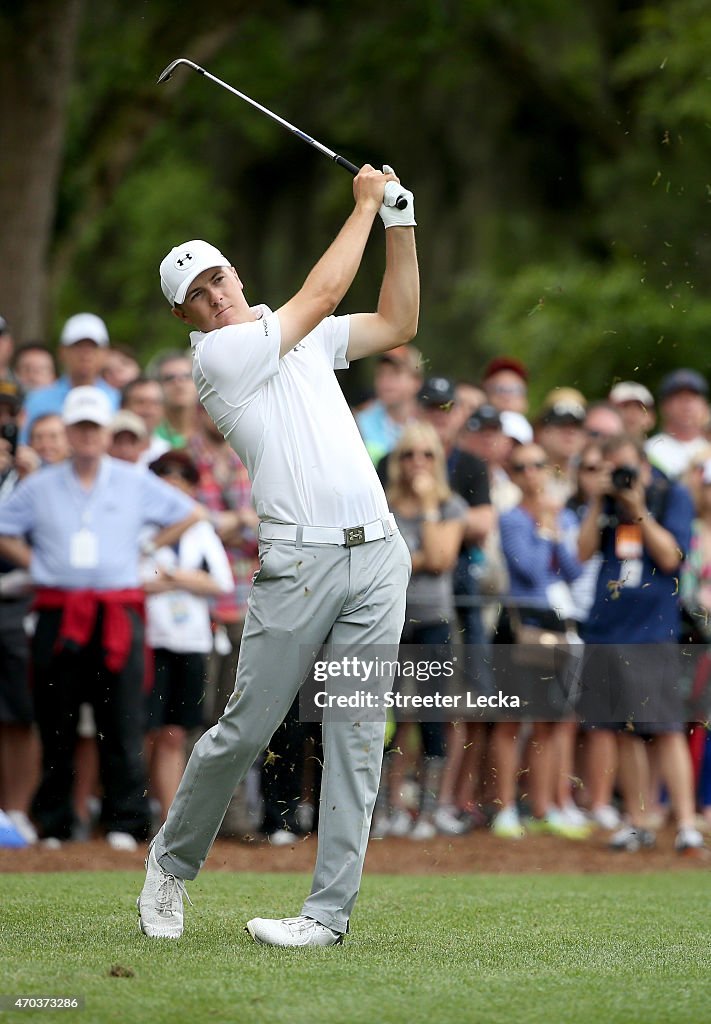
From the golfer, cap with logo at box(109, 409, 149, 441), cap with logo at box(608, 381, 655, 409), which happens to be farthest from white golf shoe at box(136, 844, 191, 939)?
cap with logo at box(608, 381, 655, 409)

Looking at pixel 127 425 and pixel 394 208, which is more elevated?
pixel 394 208

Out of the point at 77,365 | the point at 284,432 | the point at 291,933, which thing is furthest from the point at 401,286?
the point at 77,365

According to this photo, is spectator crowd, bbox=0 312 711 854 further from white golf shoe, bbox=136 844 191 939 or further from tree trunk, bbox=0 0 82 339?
tree trunk, bbox=0 0 82 339

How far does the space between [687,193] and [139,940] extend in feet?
47.3

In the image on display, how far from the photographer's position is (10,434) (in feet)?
31.5

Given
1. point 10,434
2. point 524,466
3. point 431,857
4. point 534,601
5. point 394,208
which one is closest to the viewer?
point 394,208

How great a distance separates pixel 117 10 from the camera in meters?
17.3

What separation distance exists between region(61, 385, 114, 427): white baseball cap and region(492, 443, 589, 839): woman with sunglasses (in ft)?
7.63

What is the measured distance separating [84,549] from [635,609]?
300 centimetres

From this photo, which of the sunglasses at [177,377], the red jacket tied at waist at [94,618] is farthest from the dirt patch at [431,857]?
the sunglasses at [177,377]

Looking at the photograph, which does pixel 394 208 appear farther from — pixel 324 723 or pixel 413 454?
pixel 413 454

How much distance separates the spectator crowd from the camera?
9.28 m

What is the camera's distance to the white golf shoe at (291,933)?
572 centimetres

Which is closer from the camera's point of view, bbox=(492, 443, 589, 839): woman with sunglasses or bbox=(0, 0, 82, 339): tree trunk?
bbox=(492, 443, 589, 839): woman with sunglasses
